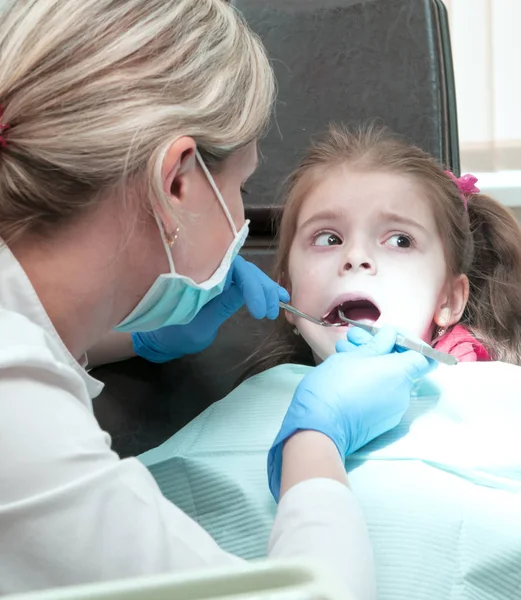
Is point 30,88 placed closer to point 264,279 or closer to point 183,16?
point 183,16

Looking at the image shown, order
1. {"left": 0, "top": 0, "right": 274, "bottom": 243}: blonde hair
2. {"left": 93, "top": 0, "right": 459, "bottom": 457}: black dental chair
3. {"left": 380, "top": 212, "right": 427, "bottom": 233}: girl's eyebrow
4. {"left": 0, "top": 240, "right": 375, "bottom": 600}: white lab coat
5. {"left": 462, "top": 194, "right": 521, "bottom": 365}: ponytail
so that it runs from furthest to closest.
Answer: {"left": 93, "top": 0, "right": 459, "bottom": 457}: black dental chair < {"left": 462, "top": 194, "right": 521, "bottom": 365}: ponytail < {"left": 380, "top": 212, "right": 427, "bottom": 233}: girl's eyebrow < {"left": 0, "top": 0, "right": 274, "bottom": 243}: blonde hair < {"left": 0, "top": 240, "right": 375, "bottom": 600}: white lab coat

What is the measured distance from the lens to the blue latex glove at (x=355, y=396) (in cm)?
112

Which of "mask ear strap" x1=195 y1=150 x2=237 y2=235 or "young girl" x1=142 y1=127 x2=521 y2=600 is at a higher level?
"mask ear strap" x1=195 y1=150 x2=237 y2=235

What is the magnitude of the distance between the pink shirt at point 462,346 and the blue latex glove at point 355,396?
23 cm

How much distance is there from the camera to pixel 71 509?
793 mm

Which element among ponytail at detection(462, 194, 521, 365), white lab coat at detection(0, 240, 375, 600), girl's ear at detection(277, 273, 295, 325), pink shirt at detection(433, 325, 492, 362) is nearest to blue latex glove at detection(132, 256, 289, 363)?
girl's ear at detection(277, 273, 295, 325)

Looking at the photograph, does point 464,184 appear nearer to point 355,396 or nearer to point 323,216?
point 323,216

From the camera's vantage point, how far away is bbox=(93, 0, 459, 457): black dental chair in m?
1.88

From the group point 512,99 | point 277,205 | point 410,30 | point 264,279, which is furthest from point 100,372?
point 512,99

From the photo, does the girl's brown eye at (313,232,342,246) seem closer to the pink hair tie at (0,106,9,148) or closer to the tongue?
the tongue

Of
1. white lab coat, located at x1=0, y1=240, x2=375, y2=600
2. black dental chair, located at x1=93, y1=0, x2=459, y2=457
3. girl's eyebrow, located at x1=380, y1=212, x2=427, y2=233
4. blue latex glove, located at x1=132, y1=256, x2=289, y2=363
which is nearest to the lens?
white lab coat, located at x1=0, y1=240, x2=375, y2=600

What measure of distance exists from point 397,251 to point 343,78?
1.92 feet

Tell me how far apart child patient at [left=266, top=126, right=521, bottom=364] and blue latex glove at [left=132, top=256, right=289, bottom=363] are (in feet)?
0.42

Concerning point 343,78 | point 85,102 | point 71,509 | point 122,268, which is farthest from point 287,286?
point 71,509
